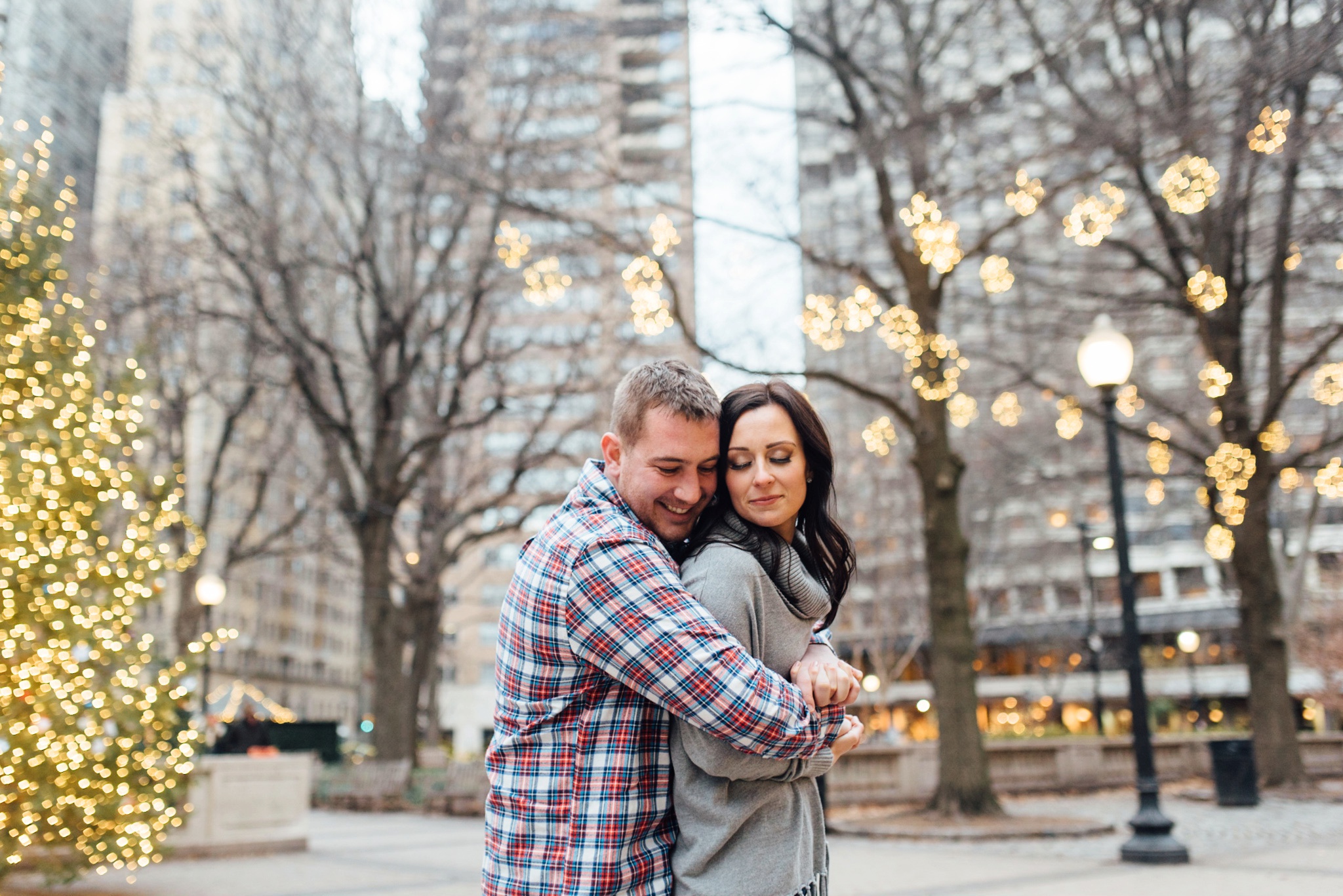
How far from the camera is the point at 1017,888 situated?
9.38 m

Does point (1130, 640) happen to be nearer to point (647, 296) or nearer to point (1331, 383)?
point (647, 296)

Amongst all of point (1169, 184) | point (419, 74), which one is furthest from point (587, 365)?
point (1169, 184)

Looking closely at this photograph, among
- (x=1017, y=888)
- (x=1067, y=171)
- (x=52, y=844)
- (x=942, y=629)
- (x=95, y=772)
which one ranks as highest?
(x=1067, y=171)

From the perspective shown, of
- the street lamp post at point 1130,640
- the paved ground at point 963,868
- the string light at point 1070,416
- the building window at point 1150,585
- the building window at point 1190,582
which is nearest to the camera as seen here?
the paved ground at point 963,868

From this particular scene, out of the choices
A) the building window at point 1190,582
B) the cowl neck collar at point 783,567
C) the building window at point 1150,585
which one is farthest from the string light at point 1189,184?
the building window at point 1150,585

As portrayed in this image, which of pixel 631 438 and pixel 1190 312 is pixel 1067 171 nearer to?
pixel 1190 312

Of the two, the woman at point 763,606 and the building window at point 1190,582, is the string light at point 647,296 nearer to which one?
the woman at point 763,606

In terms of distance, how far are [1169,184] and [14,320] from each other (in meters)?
12.7

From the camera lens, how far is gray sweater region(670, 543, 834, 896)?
7.74ft

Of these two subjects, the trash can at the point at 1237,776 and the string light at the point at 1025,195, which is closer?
the string light at the point at 1025,195

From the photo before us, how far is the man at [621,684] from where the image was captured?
7.54ft

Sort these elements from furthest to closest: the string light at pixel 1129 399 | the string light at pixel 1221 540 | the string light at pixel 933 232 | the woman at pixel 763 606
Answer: the string light at pixel 1221 540 < the string light at pixel 1129 399 < the string light at pixel 933 232 < the woman at pixel 763 606

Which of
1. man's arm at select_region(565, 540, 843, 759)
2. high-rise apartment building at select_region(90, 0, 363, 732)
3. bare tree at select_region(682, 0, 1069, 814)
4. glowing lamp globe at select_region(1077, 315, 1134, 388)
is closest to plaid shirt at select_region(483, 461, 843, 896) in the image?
man's arm at select_region(565, 540, 843, 759)

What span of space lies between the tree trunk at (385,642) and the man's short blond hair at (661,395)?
21.6 metres
